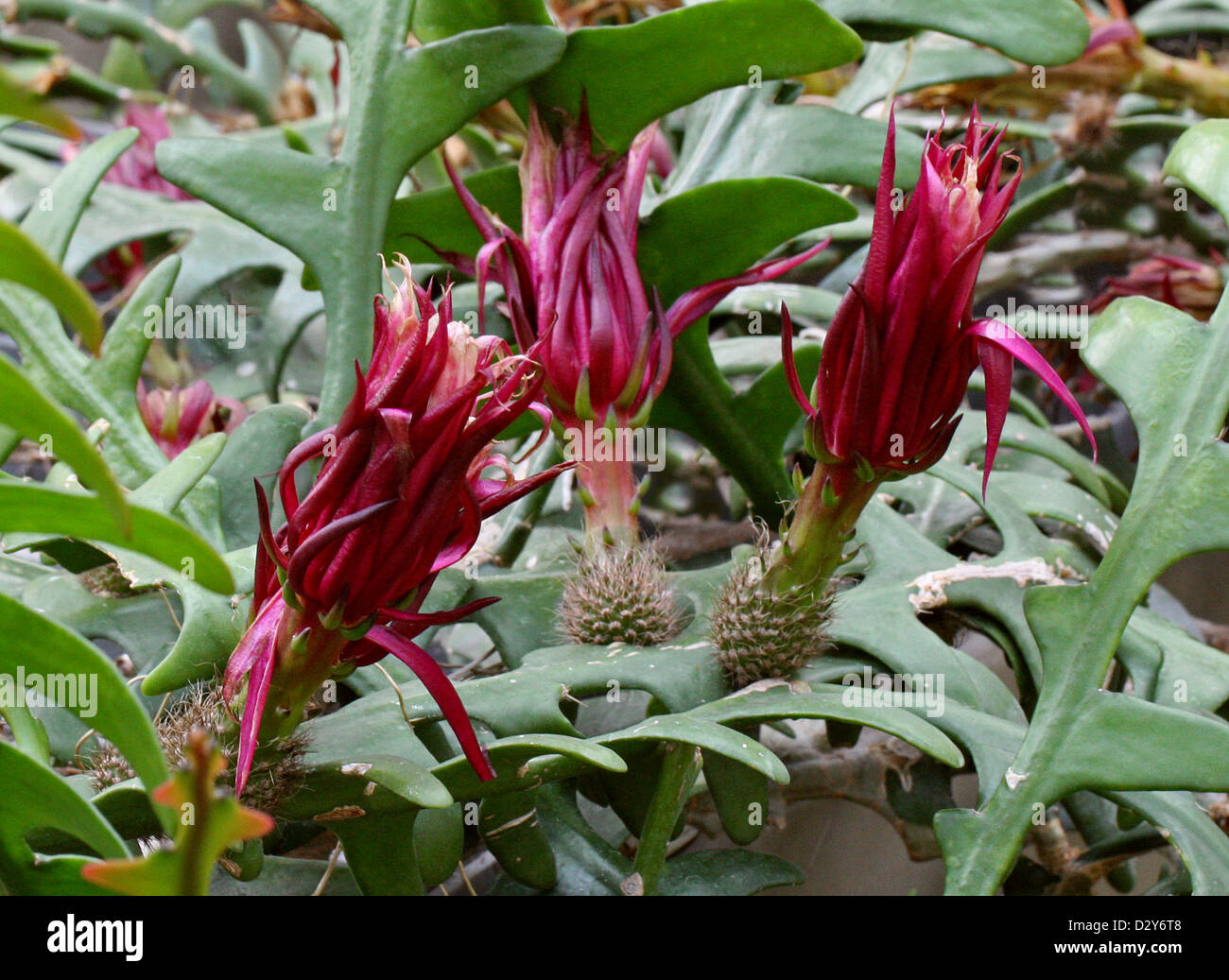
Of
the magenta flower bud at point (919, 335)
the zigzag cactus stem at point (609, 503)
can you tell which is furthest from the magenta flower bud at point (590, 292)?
Answer: the magenta flower bud at point (919, 335)

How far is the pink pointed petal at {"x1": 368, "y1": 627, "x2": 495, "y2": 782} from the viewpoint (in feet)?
1.22

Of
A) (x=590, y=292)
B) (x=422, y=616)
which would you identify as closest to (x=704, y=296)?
(x=590, y=292)

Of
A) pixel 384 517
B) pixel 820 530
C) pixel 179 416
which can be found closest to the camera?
pixel 384 517

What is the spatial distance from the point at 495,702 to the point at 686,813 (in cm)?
17

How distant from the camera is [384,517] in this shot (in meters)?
0.34

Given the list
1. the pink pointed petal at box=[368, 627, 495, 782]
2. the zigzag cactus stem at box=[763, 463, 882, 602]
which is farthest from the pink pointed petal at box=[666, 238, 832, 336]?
the pink pointed petal at box=[368, 627, 495, 782]

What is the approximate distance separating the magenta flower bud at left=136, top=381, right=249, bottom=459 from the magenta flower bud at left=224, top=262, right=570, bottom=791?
0.27 meters

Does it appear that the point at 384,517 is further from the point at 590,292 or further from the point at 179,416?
the point at 179,416

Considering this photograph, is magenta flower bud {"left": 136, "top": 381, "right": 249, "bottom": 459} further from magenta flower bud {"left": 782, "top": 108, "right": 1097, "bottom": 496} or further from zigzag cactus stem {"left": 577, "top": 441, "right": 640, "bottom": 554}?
magenta flower bud {"left": 782, "top": 108, "right": 1097, "bottom": 496}

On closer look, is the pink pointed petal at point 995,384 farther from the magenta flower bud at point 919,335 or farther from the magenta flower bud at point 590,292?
the magenta flower bud at point 590,292

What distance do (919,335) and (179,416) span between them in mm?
421
